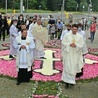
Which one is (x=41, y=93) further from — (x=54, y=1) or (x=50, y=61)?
(x=54, y=1)

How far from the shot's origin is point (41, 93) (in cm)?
892

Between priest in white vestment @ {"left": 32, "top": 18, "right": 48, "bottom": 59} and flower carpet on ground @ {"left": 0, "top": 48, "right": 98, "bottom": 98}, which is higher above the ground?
priest in white vestment @ {"left": 32, "top": 18, "right": 48, "bottom": 59}

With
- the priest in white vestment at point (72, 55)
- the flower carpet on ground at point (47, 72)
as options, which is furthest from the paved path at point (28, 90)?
the priest in white vestment at point (72, 55)

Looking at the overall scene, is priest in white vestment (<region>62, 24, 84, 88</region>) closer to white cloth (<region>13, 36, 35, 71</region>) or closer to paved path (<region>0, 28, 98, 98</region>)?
paved path (<region>0, 28, 98, 98</region>)

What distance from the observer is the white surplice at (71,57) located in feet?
31.6

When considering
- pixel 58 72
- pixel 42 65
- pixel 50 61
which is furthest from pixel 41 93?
pixel 50 61

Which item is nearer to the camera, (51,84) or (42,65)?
(51,84)

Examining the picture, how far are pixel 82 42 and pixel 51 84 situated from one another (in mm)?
1566

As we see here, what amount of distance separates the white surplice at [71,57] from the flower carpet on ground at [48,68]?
0.90 meters

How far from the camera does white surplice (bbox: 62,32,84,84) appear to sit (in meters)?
9.64

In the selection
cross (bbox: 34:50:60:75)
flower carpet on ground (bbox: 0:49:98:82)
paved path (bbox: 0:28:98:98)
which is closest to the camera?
paved path (bbox: 0:28:98:98)

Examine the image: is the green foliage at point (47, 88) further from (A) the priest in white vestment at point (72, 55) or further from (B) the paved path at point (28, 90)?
(A) the priest in white vestment at point (72, 55)

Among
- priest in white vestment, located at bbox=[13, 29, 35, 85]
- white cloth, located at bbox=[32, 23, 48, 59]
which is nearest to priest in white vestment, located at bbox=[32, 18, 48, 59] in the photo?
white cloth, located at bbox=[32, 23, 48, 59]

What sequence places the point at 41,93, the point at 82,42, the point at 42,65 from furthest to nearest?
the point at 42,65 → the point at 82,42 → the point at 41,93
